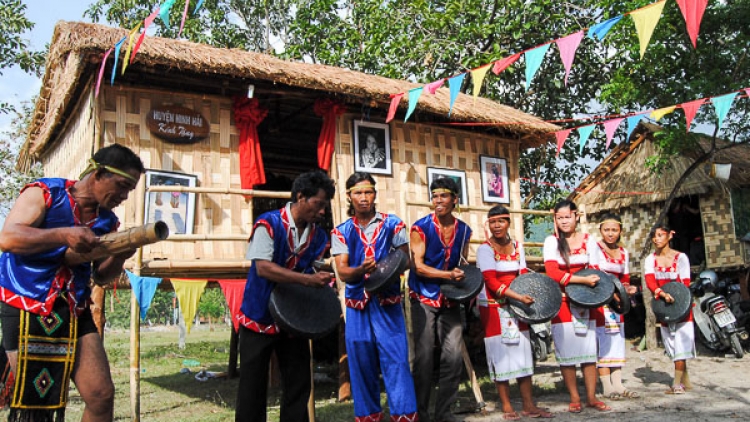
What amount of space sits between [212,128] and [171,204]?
114cm

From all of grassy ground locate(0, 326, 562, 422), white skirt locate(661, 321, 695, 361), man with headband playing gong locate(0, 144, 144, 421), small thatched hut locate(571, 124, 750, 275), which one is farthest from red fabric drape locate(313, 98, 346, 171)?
small thatched hut locate(571, 124, 750, 275)

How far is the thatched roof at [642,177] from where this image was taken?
43.4ft

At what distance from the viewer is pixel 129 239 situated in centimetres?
276

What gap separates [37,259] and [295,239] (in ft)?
4.79

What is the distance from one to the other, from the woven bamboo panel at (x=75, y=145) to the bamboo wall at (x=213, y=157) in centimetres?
1

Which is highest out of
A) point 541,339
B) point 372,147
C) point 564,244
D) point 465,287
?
point 372,147

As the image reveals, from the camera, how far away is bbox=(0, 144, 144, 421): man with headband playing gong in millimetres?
2816

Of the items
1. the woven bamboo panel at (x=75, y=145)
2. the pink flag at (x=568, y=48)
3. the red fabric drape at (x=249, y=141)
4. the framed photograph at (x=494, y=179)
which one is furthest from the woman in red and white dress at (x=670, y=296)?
the woven bamboo panel at (x=75, y=145)

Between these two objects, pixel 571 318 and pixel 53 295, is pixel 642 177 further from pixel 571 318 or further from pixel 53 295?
pixel 53 295

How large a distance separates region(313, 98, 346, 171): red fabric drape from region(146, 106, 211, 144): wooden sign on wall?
4.93ft

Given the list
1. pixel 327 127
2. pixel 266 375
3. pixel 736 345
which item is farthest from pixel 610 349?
pixel 736 345

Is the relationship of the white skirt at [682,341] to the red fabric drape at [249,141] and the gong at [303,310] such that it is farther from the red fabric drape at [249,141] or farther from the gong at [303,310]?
the red fabric drape at [249,141]

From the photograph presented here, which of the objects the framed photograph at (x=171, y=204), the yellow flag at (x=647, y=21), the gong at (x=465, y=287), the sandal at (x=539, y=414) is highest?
the yellow flag at (x=647, y=21)

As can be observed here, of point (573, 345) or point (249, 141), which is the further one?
point (249, 141)
